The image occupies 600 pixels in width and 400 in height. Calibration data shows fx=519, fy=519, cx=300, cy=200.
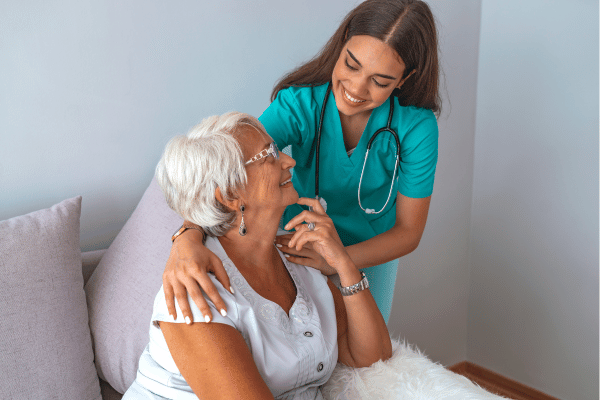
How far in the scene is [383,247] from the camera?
1543 millimetres

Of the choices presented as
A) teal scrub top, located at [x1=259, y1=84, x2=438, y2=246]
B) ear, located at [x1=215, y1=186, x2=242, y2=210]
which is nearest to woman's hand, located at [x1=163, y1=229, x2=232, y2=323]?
ear, located at [x1=215, y1=186, x2=242, y2=210]

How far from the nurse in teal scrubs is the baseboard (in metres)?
1.34

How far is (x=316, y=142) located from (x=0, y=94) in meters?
0.91

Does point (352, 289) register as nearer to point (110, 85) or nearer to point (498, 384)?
point (110, 85)

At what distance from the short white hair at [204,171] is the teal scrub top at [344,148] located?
0.99 feet

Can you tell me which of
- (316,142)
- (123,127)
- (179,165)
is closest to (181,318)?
(179,165)

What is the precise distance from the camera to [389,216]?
5.70ft

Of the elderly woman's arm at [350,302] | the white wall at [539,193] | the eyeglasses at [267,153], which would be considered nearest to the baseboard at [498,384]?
the white wall at [539,193]

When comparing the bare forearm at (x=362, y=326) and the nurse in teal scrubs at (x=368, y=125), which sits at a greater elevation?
the nurse in teal scrubs at (x=368, y=125)

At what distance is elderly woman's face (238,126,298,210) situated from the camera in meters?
1.22

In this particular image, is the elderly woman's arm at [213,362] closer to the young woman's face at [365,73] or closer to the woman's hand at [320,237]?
the woman's hand at [320,237]

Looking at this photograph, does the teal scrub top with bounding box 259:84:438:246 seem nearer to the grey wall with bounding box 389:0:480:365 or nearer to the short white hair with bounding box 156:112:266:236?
the short white hair with bounding box 156:112:266:236

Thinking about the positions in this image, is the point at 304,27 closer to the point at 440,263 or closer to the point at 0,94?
the point at 0,94

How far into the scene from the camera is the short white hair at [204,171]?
1169mm
